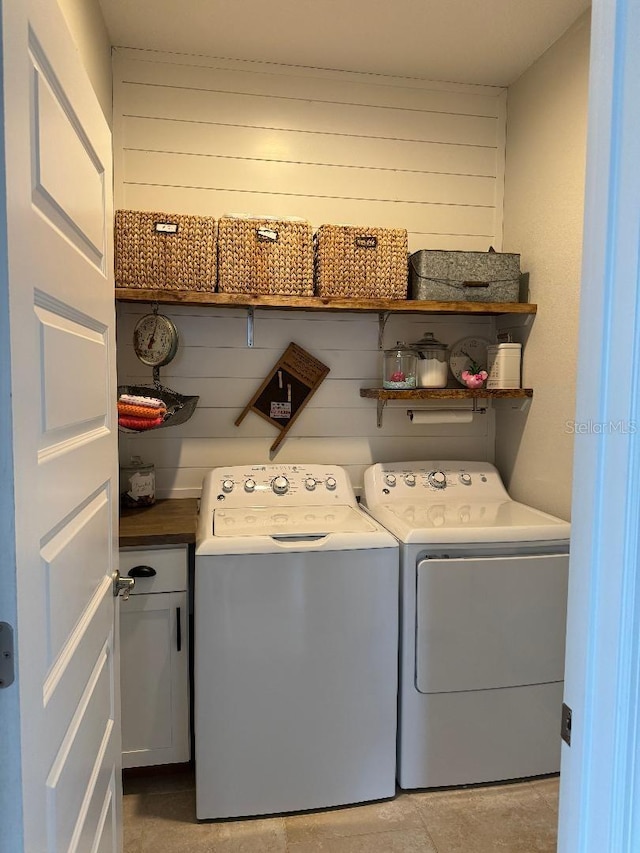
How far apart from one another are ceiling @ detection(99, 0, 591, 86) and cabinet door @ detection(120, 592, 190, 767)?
204 centimetres

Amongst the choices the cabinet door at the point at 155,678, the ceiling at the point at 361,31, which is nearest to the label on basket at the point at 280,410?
the cabinet door at the point at 155,678

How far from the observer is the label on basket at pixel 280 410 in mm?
2586

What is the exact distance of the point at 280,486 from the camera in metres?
2.38

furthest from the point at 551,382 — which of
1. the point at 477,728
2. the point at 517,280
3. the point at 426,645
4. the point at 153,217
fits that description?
the point at 153,217

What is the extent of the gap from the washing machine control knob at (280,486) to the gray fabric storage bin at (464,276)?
921 mm

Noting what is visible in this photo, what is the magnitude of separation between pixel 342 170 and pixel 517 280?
88 centimetres

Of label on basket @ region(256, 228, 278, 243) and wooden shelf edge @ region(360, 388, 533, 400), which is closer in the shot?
label on basket @ region(256, 228, 278, 243)

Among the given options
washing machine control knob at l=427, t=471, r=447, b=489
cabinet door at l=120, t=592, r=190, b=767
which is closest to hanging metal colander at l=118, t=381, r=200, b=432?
cabinet door at l=120, t=592, r=190, b=767

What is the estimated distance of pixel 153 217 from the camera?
2.17 meters

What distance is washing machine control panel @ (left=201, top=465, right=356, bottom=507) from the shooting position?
7.74ft

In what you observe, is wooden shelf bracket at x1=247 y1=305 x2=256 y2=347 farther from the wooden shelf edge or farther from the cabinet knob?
the cabinet knob

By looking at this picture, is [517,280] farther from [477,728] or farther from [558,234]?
[477,728]

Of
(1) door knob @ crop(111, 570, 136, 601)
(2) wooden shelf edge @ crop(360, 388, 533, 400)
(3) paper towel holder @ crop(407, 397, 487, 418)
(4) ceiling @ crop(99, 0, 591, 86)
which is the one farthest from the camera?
(3) paper towel holder @ crop(407, 397, 487, 418)

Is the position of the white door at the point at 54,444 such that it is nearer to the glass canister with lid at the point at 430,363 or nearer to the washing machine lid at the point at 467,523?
the washing machine lid at the point at 467,523
